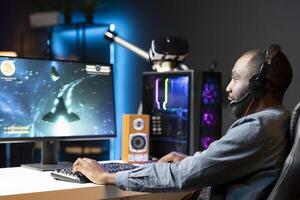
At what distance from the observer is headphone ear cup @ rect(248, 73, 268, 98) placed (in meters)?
1.48

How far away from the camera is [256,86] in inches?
58.7

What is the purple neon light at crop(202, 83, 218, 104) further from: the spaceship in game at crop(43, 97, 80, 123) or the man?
the man

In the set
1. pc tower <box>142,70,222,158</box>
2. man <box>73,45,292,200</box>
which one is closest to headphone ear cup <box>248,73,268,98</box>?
man <box>73,45,292,200</box>

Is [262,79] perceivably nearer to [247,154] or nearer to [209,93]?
[247,154]

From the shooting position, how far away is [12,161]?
9.30ft

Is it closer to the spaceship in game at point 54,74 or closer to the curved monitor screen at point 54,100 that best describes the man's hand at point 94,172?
the curved monitor screen at point 54,100

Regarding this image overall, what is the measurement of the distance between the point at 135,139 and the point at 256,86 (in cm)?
96

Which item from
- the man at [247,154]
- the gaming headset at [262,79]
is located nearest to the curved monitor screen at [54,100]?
the man at [247,154]

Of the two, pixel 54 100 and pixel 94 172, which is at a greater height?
pixel 54 100

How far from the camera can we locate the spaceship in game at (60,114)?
2125 millimetres

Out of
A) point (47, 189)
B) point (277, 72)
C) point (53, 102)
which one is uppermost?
point (277, 72)

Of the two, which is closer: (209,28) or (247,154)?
(247,154)

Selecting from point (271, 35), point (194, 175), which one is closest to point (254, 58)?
point (194, 175)

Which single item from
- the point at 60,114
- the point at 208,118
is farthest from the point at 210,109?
the point at 60,114
